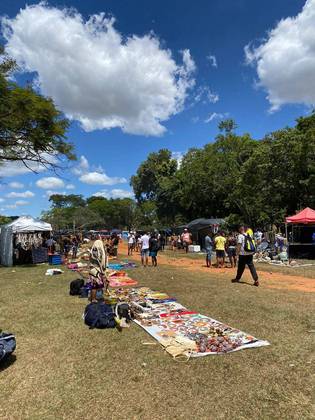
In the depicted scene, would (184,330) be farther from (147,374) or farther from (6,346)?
(6,346)

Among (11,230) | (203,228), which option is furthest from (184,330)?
(203,228)

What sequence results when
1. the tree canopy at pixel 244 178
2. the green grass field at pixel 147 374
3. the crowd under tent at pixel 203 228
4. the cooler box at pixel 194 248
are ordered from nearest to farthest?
the green grass field at pixel 147 374, the tree canopy at pixel 244 178, the cooler box at pixel 194 248, the crowd under tent at pixel 203 228

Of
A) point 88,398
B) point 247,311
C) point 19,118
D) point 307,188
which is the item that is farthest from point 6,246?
point 307,188

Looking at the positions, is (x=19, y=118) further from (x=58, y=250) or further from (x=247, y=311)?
(x=247, y=311)

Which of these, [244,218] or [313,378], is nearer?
[313,378]

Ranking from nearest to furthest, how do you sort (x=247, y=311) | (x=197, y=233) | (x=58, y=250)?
(x=247, y=311)
(x=58, y=250)
(x=197, y=233)

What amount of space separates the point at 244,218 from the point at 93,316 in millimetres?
28681

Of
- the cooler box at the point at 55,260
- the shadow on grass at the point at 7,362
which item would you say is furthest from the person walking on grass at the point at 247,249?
the cooler box at the point at 55,260

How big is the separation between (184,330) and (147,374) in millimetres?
1742

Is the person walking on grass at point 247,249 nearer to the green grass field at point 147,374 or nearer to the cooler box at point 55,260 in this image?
the green grass field at point 147,374

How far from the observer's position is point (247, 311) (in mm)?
7277

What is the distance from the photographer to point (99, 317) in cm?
645

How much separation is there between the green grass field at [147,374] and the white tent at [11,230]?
12.1 metres

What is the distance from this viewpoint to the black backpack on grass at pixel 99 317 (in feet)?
20.9
